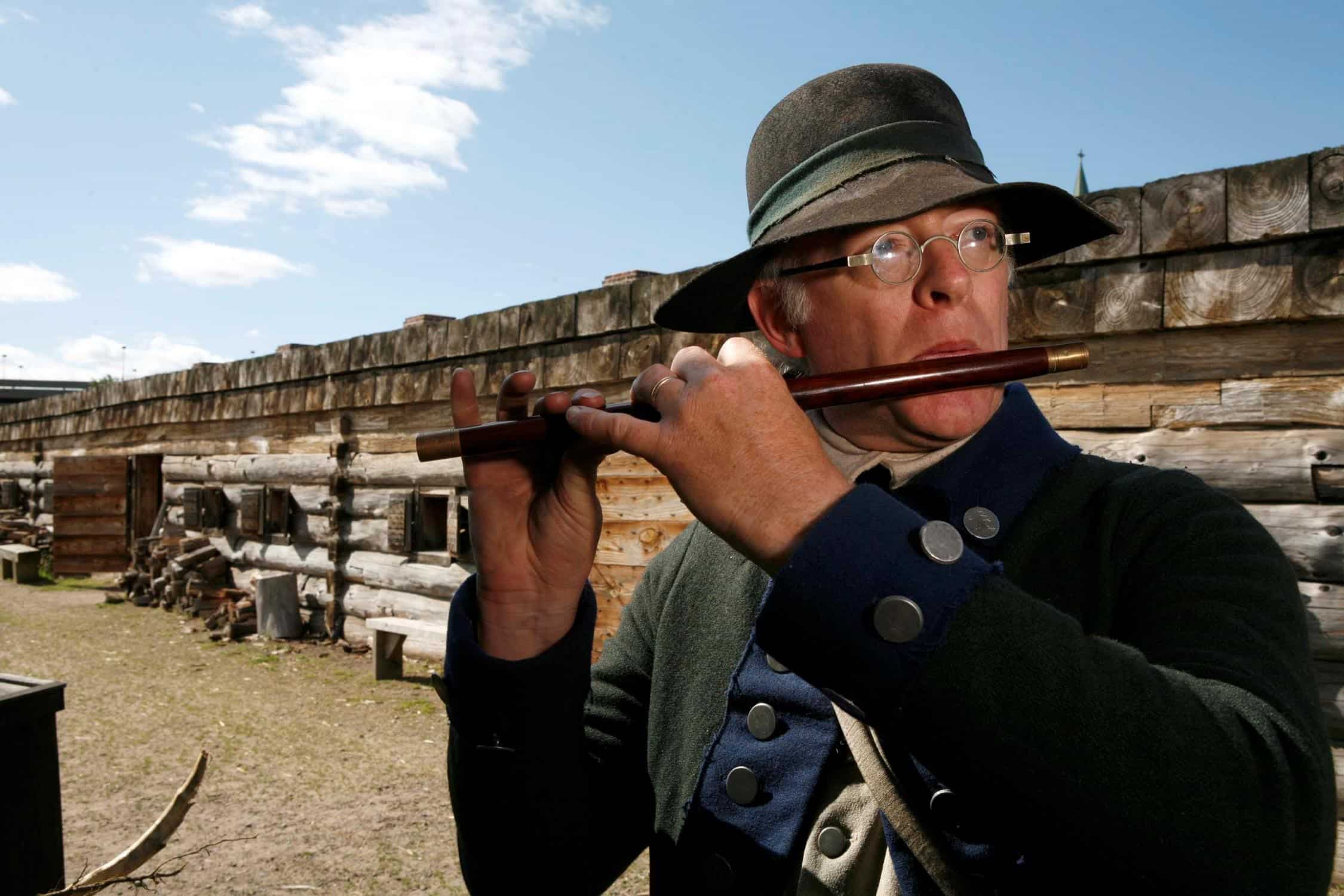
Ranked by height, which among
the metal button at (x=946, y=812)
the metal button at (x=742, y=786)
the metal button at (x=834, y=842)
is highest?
the metal button at (x=946, y=812)

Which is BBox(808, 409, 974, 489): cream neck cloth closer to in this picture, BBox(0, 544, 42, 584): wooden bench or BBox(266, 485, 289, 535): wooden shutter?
BBox(266, 485, 289, 535): wooden shutter

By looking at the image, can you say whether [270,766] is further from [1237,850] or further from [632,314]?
[1237,850]

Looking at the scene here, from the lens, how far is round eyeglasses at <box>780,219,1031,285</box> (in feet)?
5.46

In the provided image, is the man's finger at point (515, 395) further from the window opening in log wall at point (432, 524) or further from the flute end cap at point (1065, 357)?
the window opening in log wall at point (432, 524)

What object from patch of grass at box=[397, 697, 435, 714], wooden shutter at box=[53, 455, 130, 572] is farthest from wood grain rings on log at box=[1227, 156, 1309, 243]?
wooden shutter at box=[53, 455, 130, 572]

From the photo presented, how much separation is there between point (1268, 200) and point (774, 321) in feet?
9.44

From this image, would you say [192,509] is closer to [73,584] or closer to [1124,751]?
[73,584]

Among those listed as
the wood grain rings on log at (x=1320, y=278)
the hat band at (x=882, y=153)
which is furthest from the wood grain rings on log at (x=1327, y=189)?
the hat band at (x=882, y=153)

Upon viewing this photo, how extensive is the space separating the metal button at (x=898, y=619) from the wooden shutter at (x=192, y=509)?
12720 mm

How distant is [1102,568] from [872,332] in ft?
1.85

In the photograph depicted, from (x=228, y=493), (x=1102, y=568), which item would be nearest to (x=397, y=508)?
(x=228, y=493)

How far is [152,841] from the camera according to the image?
86.9 inches

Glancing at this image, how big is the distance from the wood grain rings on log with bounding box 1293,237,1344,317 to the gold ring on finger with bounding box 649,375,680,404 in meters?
3.56

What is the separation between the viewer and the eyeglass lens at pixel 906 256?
166cm
